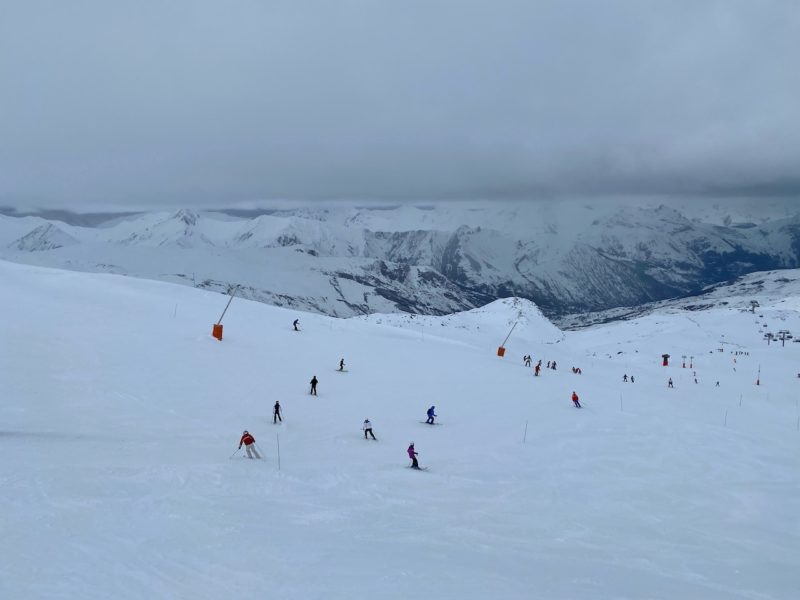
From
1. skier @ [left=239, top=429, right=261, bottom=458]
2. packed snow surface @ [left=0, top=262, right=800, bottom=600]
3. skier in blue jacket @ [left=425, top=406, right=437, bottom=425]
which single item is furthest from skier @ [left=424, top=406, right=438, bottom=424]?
skier @ [left=239, top=429, right=261, bottom=458]

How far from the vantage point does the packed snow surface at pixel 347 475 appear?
13570 mm

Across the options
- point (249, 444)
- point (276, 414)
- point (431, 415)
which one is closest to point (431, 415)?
point (431, 415)

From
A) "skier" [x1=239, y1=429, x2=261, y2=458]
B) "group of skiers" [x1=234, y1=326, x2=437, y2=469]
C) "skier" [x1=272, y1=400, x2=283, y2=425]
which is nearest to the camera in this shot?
"skier" [x1=239, y1=429, x2=261, y2=458]

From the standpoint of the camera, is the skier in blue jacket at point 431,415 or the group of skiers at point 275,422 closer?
the group of skiers at point 275,422

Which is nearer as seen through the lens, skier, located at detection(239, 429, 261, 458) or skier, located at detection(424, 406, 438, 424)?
skier, located at detection(239, 429, 261, 458)

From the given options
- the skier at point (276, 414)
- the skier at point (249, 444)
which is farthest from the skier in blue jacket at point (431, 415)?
→ the skier at point (249, 444)

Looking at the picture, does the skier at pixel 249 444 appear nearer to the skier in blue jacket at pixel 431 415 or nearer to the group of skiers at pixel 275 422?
the group of skiers at pixel 275 422

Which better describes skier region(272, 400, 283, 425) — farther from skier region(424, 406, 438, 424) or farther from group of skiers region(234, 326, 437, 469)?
skier region(424, 406, 438, 424)

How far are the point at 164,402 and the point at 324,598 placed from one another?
67.8 feet

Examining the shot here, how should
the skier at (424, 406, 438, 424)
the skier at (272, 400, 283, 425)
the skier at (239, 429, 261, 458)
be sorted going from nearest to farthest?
the skier at (239, 429, 261, 458), the skier at (272, 400, 283, 425), the skier at (424, 406, 438, 424)

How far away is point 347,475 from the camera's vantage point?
22.1 m

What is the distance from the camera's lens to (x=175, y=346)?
3981 centimetres

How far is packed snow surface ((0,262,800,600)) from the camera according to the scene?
1357 centimetres

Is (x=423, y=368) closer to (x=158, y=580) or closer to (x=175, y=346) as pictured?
(x=175, y=346)
